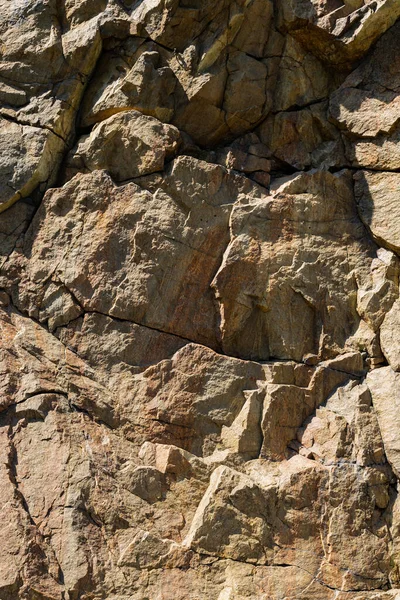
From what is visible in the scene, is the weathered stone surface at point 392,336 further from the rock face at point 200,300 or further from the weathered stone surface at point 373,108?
the weathered stone surface at point 373,108

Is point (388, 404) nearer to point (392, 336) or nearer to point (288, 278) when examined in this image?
point (392, 336)

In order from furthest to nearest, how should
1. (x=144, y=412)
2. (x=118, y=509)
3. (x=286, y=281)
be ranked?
1. (x=286, y=281)
2. (x=144, y=412)
3. (x=118, y=509)

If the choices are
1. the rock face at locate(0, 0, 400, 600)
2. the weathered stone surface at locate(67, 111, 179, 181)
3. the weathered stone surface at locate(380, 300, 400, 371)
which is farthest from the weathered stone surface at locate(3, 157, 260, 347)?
the weathered stone surface at locate(380, 300, 400, 371)

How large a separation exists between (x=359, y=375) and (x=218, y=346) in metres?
1.92

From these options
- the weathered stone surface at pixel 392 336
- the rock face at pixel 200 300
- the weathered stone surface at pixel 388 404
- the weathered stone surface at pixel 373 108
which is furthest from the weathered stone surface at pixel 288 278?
the weathered stone surface at pixel 373 108

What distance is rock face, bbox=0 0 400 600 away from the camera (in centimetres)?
940

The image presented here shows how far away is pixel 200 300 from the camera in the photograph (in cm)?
1074

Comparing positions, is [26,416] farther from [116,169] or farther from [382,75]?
[382,75]

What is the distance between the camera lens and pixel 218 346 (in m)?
10.7

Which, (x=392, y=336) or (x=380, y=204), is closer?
(x=392, y=336)

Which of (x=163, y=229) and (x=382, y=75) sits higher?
(x=382, y=75)

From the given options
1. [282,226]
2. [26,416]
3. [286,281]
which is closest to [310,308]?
[286,281]

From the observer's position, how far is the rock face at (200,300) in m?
9.40

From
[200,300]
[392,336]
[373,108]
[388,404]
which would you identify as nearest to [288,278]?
[200,300]
